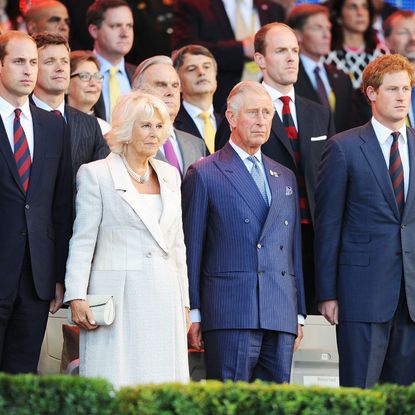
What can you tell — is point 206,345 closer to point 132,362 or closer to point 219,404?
point 132,362

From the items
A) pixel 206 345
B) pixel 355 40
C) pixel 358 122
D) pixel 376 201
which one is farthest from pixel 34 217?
pixel 355 40

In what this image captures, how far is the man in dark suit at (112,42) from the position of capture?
31.6 ft

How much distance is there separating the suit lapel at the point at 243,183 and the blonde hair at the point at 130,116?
0.51 meters

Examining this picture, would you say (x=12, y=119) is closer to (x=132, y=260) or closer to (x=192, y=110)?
(x=132, y=260)

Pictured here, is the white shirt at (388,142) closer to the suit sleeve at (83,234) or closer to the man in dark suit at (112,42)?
the suit sleeve at (83,234)

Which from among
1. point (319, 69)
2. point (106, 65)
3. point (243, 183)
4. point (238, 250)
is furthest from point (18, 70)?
point (319, 69)

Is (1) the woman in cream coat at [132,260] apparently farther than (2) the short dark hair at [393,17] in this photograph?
No

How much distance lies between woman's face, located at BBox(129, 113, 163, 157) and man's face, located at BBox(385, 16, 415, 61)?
14.8 ft

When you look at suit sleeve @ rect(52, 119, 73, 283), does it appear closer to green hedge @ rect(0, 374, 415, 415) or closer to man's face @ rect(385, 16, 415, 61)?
green hedge @ rect(0, 374, 415, 415)

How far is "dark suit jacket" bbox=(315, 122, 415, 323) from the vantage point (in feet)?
23.6

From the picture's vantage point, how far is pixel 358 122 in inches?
405

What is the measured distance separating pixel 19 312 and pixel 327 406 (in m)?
2.48

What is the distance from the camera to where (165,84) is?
8.27m

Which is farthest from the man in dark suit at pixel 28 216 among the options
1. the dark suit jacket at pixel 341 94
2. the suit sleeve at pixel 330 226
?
the dark suit jacket at pixel 341 94
